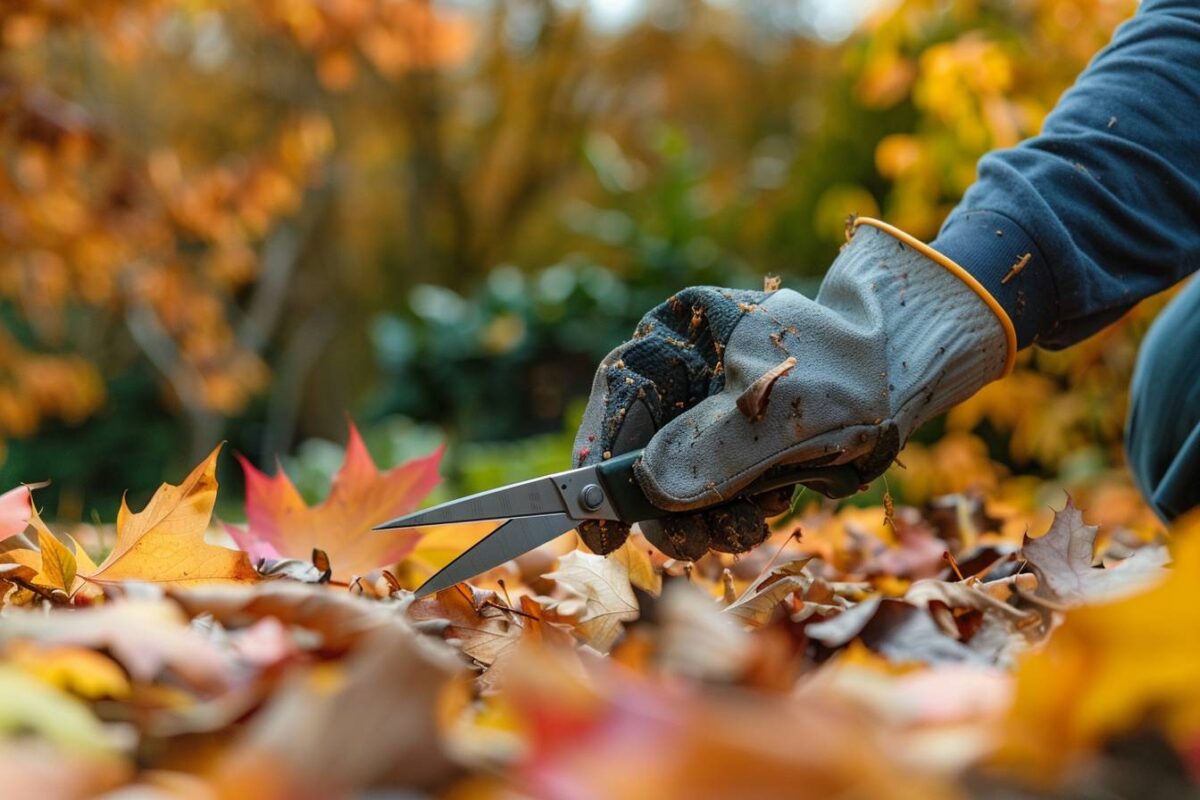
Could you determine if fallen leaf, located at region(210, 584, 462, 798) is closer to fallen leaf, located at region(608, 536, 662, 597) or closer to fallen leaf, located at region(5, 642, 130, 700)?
fallen leaf, located at region(5, 642, 130, 700)

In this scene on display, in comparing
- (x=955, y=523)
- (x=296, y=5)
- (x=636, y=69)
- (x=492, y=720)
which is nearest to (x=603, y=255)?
(x=636, y=69)

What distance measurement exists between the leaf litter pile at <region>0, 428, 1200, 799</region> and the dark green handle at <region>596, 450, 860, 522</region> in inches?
5.0

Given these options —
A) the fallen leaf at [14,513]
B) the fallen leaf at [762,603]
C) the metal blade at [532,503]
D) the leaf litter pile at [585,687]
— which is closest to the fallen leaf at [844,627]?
the leaf litter pile at [585,687]

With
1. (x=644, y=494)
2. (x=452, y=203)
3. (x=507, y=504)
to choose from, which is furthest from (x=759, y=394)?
(x=452, y=203)

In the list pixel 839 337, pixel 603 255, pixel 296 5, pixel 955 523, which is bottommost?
pixel 603 255

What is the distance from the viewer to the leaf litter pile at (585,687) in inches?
13.5

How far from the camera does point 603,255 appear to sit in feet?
25.3

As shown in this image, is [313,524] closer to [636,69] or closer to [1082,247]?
[1082,247]

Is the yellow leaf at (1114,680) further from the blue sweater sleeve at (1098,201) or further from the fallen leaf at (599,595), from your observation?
the blue sweater sleeve at (1098,201)

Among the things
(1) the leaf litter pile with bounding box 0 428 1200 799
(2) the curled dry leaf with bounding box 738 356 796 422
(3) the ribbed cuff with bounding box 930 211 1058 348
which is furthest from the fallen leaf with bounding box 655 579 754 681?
(3) the ribbed cuff with bounding box 930 211 1058 348

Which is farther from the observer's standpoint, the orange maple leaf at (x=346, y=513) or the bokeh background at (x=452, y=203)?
the bokeh background at (x=452, y=203)

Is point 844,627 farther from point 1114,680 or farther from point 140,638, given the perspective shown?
point 140,638

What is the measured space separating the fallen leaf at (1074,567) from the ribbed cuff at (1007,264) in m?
0.34

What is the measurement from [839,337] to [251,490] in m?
0.57
